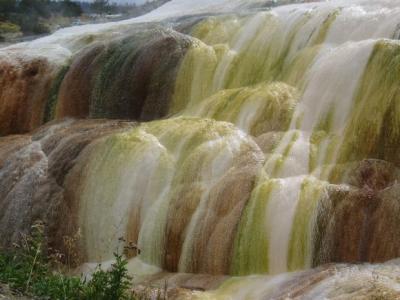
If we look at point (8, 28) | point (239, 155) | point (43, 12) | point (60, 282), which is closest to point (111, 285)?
point (60, 282)

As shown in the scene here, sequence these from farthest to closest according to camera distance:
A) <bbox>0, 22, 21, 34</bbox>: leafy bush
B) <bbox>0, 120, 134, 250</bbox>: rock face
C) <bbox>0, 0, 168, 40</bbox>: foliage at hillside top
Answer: <bbox>0, 0, 168, 40</bbox>: foliage at hillside top
<bbox>0, 22, 21, 34</bbox>: leafy bush
<bbox>0, 120, 134, 250</bbox>: rock face

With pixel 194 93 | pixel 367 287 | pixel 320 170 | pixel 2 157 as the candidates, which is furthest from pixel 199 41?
pixel 367 287

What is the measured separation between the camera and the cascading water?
25.7 feet

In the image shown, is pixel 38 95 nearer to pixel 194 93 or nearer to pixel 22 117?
pixel 22 117

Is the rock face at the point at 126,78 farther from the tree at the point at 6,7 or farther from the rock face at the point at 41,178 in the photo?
the tree at the point at 6,7

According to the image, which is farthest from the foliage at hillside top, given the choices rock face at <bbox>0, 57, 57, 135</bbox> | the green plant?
the green plant

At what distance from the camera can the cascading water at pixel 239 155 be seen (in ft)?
25.7

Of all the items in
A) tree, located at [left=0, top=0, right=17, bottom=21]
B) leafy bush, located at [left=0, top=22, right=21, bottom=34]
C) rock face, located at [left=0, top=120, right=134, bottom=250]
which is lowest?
rock face, located at [left=0, top=120, right=134, bottom=250]

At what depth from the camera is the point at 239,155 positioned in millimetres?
9234

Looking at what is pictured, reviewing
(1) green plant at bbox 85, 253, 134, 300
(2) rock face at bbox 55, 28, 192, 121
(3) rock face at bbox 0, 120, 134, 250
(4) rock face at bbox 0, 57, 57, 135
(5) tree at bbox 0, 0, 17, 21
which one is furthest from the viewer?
(5) tree at bbox 0, 0, 17, 21

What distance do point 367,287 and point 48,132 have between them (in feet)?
22.6

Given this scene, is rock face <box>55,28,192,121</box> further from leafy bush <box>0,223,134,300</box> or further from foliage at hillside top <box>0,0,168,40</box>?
foliage at hillside top <box>0,0,168,40</box>

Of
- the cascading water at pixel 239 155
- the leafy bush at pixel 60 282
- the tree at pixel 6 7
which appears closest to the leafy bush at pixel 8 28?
the tree at pixel 6 7

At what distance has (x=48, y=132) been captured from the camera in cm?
1213
